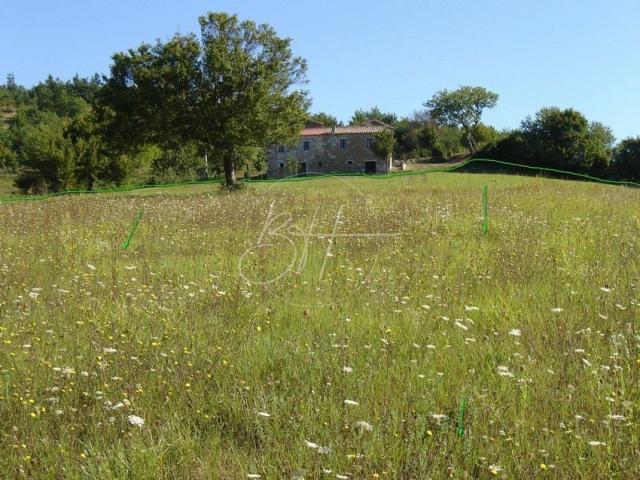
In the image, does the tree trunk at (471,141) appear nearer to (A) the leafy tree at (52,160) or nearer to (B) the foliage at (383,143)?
(B) the foliage at (383,143)

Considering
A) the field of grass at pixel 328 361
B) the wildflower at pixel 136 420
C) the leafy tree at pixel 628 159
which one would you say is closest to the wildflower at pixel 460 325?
the field of grass at pixel 328 361

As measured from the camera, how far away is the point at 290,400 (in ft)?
11.7

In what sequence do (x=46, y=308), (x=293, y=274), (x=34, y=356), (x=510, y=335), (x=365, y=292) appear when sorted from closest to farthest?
(x=34, y=356) → (x=510, y=335) → (x=46, y=308) → (x=365, y=292) → (x=293, y=274)

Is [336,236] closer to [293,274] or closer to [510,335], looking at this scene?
[293,274]

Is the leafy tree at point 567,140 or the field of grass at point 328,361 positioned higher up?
the leafy tree at point 567,140

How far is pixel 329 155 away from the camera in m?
78.0

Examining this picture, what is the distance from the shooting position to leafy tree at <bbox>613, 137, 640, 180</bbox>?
171 ft

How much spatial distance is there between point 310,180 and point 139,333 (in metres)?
20.1

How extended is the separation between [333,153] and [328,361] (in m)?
75.0

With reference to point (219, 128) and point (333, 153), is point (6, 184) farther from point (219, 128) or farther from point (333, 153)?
point (219, 128)

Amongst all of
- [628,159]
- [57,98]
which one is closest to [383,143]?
[628,159]

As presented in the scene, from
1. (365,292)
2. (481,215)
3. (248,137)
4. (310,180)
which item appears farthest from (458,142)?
(365,292)

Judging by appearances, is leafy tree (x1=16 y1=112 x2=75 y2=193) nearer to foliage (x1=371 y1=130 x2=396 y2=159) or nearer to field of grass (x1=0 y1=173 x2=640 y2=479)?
foliage (x1=371 y1=130 x2=396 y2=159)

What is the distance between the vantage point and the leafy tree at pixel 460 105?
Answer: 342ft
